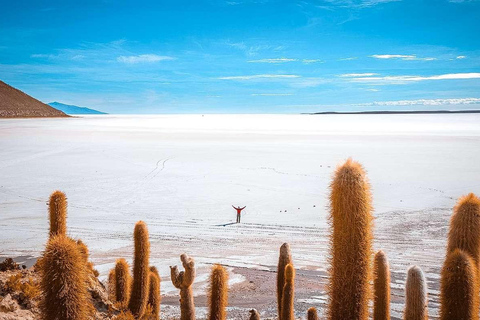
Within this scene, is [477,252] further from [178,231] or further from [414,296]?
[178,231]

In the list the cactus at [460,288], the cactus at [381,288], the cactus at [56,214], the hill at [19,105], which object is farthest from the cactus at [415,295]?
the hill at [19,105]

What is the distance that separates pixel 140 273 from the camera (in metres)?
5.43

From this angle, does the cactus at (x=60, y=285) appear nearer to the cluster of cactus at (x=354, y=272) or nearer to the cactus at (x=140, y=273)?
the cluster of cactus at (x=354, y=272)

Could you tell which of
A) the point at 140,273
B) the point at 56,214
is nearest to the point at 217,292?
the point at 140,273

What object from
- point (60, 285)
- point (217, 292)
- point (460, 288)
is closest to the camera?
point (60, 285)

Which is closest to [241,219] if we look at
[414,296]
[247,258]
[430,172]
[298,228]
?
[298,228]

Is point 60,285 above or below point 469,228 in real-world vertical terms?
below

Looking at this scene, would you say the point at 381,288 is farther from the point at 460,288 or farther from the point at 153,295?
the point at 153,295

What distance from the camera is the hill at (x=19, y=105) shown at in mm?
123050

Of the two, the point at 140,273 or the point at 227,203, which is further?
the point at 227,203

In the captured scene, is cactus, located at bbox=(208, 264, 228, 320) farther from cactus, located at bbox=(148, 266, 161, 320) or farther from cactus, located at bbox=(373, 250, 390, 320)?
cactus, located at bbox=(373, 250, 390, 320)

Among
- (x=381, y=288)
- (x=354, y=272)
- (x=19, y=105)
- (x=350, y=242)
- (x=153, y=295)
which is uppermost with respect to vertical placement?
(x=19, y=105)

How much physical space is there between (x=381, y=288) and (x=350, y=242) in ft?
4.70

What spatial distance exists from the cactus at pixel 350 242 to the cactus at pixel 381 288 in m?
1.06
